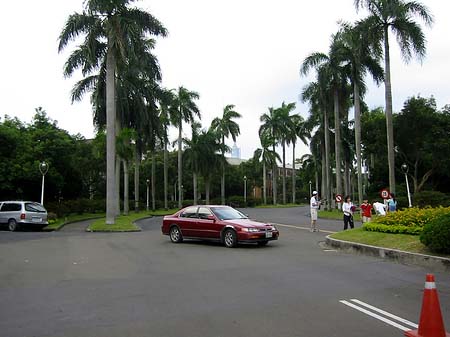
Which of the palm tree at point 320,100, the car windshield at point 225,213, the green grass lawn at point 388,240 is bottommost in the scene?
the green grass lawn at point 388,240

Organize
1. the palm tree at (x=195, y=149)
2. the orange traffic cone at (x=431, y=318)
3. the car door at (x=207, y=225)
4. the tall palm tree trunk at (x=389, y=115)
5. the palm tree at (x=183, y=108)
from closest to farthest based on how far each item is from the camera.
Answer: the orange traffic cone at (x=431, y=318)
the car door at (x=207, y=225)
the tall palm tree trunk at (x=389, y=115)
the palm tree at (x=183, y=108)
the palm tree at (x=195, y=149)

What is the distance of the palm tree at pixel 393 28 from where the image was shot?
99.5ft

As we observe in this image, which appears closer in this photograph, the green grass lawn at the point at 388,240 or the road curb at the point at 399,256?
the road curb at the point at 399,256

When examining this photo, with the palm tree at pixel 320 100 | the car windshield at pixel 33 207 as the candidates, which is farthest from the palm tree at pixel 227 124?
the car windshield at pixel 33 207

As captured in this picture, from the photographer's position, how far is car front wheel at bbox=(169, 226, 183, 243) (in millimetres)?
17078

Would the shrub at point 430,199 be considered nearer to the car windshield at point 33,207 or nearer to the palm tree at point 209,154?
the car windshield at point 33,207

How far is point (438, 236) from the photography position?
10.9 m

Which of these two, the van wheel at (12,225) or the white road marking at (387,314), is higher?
the van wheel at (12,225)

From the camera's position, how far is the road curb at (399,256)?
34.4 feet

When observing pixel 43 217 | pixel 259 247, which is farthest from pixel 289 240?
pixel 43 217

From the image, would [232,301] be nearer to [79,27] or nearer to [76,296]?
[76,296]

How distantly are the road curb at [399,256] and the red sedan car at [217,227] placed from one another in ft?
7.85

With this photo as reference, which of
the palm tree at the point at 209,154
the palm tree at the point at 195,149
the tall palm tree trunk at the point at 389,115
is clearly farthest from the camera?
the palm tree at the point at 209,154

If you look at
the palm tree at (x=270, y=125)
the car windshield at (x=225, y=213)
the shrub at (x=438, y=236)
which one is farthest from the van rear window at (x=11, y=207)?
the palm tree at (x=270, y=125)
